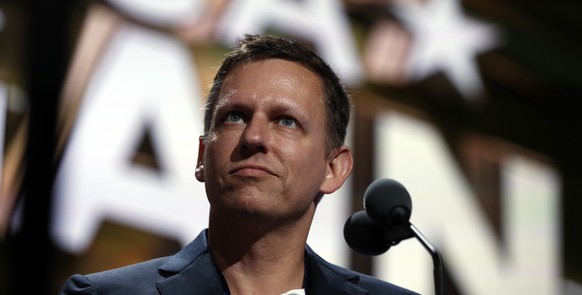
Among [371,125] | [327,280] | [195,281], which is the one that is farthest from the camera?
[371,125]

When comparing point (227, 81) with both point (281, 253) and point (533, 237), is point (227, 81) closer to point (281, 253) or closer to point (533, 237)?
point (281, 253)

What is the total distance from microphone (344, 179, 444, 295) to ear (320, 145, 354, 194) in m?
0.19

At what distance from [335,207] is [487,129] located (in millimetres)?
926

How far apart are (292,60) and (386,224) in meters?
0.40

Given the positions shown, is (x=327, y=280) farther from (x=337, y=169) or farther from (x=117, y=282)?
(x=117, y=282)

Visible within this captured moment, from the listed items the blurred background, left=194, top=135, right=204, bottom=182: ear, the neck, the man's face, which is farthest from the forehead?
the blurred background

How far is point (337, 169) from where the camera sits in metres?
1.89

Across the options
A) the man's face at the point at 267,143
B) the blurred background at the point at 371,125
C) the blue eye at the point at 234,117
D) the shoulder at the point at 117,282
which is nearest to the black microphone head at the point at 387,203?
the man's face at the point at 267,143

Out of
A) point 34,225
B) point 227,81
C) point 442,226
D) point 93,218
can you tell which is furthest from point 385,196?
point 442,226

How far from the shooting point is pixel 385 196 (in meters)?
1.64

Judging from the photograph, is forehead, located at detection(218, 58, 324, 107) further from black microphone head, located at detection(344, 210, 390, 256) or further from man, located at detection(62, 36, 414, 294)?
black microphone head, located at detection(344, 210, 390, 256)

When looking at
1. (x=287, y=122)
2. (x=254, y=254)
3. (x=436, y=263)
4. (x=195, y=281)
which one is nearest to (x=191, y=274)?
(x=195, y=281)

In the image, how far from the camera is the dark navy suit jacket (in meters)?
1.70

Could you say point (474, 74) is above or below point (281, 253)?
above
